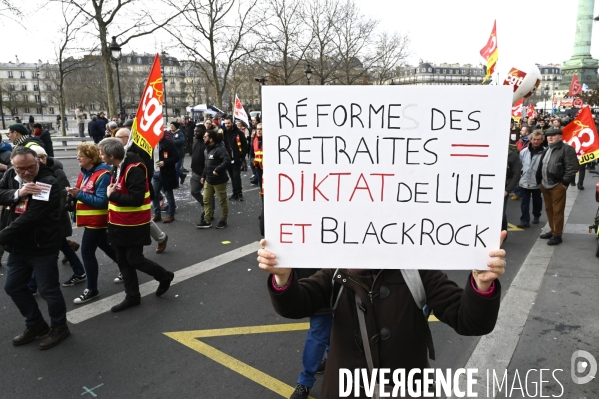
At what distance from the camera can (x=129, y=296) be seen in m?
4.55

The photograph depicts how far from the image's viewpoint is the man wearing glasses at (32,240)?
3.58m

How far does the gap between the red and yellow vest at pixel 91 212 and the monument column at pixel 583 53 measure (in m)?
57.5

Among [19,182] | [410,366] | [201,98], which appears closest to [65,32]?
[19,182]

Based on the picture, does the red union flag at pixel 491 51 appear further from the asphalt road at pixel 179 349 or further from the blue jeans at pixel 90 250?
the blue jeans at pixel 90 250

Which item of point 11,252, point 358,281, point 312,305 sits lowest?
point 11,252

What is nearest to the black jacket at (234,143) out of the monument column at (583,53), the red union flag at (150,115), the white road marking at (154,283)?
the white road marking at (154,283)

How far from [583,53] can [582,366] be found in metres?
59.7

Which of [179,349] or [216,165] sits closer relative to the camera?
[179,349]

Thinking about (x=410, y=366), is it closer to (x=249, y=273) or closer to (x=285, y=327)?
(x=285, y=327)

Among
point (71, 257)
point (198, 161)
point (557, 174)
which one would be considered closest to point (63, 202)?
point (71, 257)

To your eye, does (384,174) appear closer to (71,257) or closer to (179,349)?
(179,349)

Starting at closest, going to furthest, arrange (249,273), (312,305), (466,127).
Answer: (466,127) < (312,305) < (249,273)

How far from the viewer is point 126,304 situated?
4.53 meters

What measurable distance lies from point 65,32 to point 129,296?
28583mm
